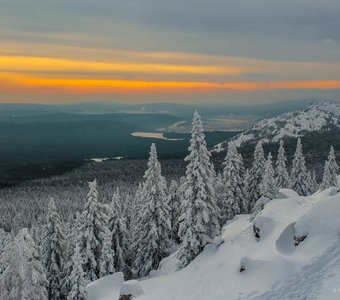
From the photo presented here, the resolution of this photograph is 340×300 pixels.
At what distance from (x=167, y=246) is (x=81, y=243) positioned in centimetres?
984

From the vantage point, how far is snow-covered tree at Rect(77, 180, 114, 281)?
1599 inches

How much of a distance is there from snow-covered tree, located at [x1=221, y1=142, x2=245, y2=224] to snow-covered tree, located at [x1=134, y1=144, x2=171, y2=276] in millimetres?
11571

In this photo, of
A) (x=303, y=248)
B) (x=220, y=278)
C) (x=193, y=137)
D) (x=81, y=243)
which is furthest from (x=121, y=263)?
(x=303, y=248)

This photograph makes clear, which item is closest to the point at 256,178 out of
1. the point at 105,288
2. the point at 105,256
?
the point at 105,256

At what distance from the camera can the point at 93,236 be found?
134 feet

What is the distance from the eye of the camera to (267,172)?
51.2 meters

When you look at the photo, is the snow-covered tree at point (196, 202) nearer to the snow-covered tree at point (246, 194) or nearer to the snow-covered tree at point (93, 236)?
the snow-covered tree at point (93, 236)

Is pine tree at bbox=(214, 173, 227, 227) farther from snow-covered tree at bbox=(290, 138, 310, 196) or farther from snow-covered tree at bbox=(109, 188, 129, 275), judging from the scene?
snow-covered tree at bbox=(290, 138, 310, 196)

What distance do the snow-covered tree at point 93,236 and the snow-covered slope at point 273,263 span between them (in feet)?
35.0

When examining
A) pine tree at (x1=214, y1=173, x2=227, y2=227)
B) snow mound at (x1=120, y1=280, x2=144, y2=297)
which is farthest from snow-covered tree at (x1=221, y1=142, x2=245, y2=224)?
snow mound at (x1=120, y1=280, x2=144, y2=297)

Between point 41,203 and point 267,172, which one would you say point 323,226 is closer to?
point 267,172

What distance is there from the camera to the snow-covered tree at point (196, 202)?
116ft

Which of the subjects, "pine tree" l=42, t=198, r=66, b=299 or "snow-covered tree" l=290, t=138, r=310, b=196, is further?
"snow-covered tree" l=290, t=138, r=310, b=196

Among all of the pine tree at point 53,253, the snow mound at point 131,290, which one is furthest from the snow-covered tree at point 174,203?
the snow mound at point 131,290
